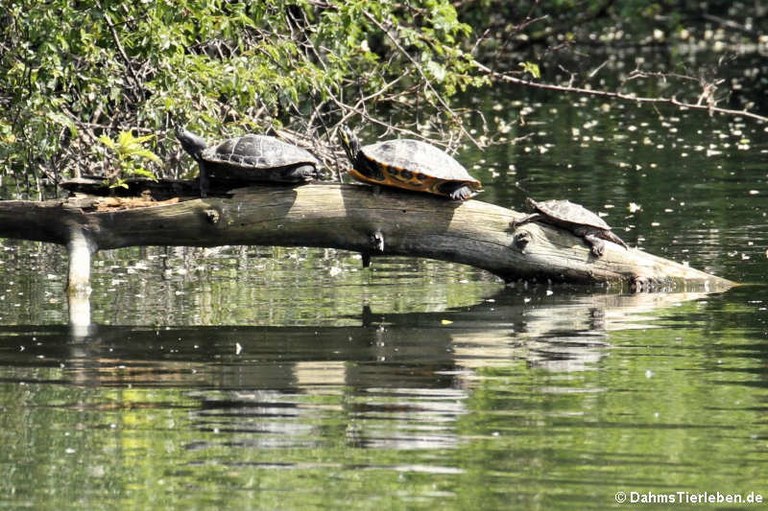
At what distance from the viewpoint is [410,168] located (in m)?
11.9

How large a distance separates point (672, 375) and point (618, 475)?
90.3 inches

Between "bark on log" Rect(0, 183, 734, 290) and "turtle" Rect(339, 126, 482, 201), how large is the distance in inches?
4.2

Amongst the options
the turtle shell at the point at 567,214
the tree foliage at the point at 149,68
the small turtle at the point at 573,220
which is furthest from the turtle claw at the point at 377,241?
the tree foliage at the point at 149,68

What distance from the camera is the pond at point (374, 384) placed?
7.10 m

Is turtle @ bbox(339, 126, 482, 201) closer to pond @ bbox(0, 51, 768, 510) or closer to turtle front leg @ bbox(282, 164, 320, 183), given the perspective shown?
turtle front leg @ bbox(282, 164, 320, 183)

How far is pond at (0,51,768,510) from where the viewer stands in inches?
280

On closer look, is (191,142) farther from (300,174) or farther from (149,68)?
(149,68)

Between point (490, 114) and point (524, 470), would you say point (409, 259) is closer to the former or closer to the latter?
point (524, 470)

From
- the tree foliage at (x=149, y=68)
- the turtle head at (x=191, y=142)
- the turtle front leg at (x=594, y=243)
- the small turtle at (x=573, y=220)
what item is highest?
the tree foliage at (x=149, y=68)

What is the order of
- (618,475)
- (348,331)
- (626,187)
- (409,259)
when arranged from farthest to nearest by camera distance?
1. (626,187)
2. (409,259)
3. (348,331)
4. (618,475)

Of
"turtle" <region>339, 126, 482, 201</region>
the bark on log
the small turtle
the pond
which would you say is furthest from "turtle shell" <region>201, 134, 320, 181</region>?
the small turtle

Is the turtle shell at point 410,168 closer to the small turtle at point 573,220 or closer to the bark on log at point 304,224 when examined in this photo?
the bark on log at point 304,224

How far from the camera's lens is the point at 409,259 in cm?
1465

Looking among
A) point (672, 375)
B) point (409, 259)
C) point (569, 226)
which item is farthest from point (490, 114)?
point (672, 375)
